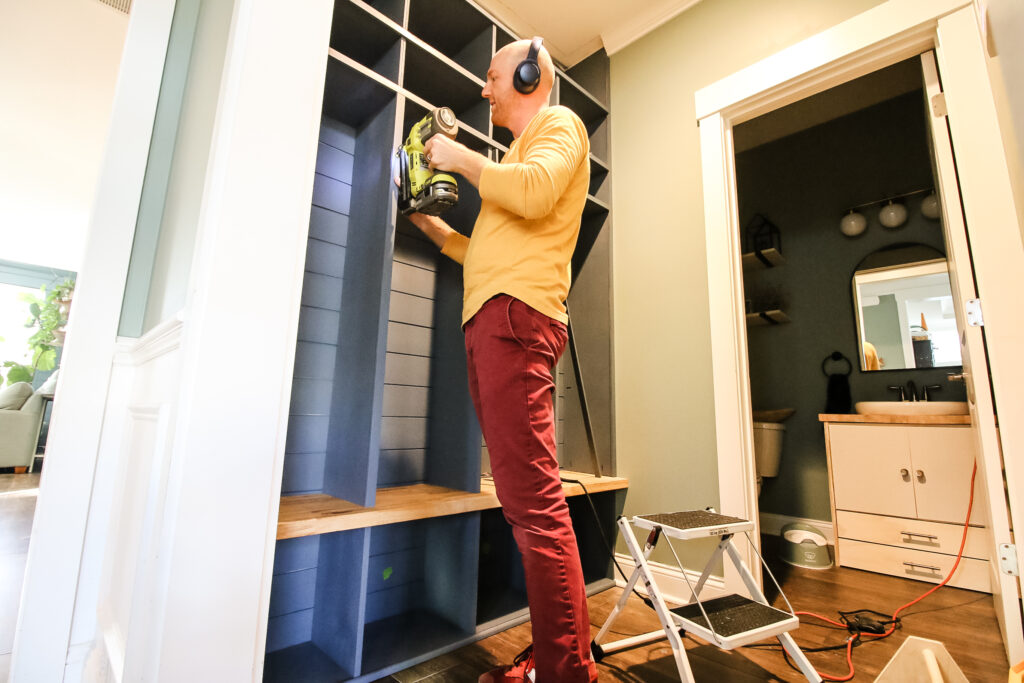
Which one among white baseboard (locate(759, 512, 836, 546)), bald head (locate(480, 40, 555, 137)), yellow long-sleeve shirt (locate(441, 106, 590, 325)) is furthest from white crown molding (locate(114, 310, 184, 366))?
white baseboard (locate(759, 512, 836, 546))

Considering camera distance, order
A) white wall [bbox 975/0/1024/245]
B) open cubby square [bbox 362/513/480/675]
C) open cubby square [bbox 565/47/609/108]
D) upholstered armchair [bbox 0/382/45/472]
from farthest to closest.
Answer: upholstered armchair [bbox 0/382/45/472] → open cubby square [bbox 565/47/609/108] → open cubby square [bbox 362/513/480/675] → white wall [bbox 975/0/1024/245]

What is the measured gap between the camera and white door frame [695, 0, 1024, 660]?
1303 mm

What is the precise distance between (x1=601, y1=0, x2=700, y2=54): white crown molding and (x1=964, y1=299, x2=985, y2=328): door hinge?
163cm

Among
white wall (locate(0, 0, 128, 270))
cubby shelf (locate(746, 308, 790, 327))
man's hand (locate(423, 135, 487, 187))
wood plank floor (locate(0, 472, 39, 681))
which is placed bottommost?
wood plank floor (locate(0, 472, 39, 681))

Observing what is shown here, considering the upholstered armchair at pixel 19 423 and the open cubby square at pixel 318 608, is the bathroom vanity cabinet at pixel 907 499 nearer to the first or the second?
the open cubby square at pixel 318 608

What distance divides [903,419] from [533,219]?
2392 millimetres

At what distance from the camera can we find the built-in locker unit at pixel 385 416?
1237 millimetres

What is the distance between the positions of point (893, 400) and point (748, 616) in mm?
2350

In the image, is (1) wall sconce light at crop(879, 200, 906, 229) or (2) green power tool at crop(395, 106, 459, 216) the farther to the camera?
(1) wall sconce light at crop(879, 200, 906, 229)

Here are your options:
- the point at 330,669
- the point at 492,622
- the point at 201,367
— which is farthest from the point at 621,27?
the point at 330,669

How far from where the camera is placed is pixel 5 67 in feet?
10.4

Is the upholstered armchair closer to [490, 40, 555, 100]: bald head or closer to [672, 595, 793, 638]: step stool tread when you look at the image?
[490, 40, 555, 100]: bald head

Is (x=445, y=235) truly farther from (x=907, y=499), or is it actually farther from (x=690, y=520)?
(x=907, y=499)

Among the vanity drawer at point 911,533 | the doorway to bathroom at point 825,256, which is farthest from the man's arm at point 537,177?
the vanity drawer at point 911,533
